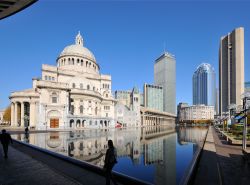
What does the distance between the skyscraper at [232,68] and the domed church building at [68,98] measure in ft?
274

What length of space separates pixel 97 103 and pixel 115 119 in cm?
1631

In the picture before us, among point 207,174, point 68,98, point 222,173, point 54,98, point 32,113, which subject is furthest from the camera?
point 68,98

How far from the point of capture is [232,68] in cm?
12294

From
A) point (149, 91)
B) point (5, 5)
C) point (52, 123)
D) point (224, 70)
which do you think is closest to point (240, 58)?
point (224, 70)

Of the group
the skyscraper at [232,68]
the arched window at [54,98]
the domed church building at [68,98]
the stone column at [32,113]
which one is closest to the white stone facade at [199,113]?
the skyscraper at [232,68]

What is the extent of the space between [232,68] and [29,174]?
139005mm

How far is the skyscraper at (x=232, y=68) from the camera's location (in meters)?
117

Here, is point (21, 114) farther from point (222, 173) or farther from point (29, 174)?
point (222, 173)

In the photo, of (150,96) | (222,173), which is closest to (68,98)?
(222,173)

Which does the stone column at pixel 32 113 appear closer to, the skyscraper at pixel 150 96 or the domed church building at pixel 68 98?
the domed church building at pixel 68 98

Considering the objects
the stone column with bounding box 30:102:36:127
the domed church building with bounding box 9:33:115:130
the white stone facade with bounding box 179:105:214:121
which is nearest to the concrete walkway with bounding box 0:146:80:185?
the domed church building with bounding box 9:33:115:130

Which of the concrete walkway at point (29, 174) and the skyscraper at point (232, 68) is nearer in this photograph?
the concrete walkway at point (29, 174)

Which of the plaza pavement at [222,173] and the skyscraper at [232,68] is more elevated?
the skyscraper at [232,68]

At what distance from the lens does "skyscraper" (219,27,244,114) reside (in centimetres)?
11665
